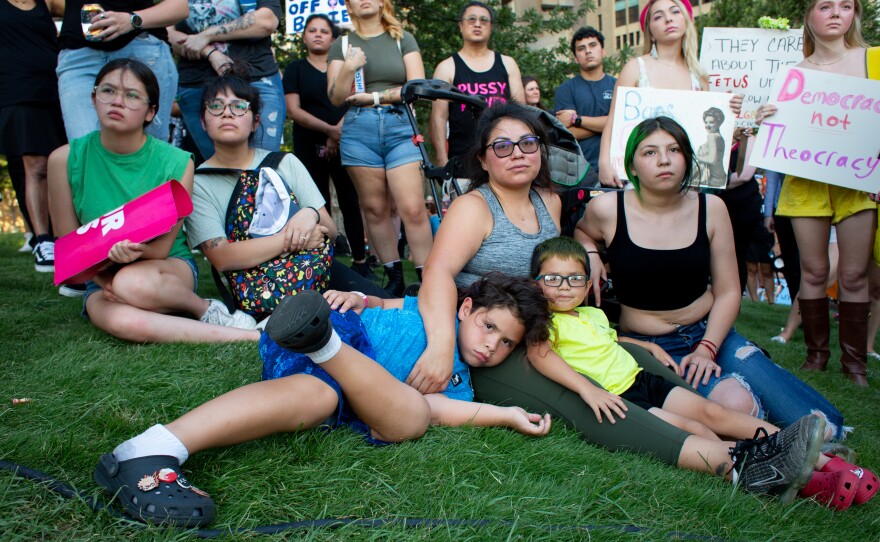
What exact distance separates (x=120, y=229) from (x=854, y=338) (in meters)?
4.36

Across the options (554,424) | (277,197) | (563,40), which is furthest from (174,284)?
(563,40)

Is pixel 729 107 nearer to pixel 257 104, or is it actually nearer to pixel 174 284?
pixel 257 104

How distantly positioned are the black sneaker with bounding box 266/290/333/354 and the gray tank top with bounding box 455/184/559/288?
121 centimetres

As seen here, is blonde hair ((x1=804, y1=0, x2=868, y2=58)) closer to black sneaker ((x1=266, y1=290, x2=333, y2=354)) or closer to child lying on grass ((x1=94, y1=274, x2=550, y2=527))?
child lying on grass ((x1=94, y1=274, x2=550, y2=527))

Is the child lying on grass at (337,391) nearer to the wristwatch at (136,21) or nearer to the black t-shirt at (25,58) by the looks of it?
the wristwatch at (136,21)

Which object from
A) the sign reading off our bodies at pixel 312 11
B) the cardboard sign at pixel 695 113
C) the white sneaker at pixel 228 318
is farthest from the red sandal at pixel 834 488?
the sign reading off our bodies at pixel 312 11

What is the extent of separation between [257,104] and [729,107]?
2.83 meters

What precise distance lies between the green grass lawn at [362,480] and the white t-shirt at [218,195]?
3.06 ft

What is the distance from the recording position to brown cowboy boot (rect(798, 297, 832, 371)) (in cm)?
448

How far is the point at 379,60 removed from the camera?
5012mm

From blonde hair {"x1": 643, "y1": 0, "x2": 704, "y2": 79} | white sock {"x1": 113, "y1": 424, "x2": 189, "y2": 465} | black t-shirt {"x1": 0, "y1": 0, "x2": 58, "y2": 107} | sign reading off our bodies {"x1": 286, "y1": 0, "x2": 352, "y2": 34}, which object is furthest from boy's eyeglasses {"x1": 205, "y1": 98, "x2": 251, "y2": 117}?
sign reading off our bodies {"x1": 286, "y1": 0, "x2": 352, "y2": 34}

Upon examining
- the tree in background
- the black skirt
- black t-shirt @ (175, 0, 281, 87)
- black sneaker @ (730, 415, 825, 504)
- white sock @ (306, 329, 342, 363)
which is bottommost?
black sneaker @ (730, 415, 825, 504)

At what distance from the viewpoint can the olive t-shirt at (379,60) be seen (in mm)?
5012

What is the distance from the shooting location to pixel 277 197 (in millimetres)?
3830
